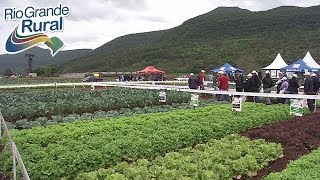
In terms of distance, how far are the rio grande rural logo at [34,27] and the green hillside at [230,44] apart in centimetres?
6463

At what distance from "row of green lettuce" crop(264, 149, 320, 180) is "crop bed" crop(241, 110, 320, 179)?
3.68ft

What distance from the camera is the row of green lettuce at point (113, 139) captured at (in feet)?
25.5

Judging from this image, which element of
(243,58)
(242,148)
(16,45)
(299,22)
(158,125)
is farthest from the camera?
(299,22)

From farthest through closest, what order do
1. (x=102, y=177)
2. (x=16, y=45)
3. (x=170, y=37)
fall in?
1. (x=170, y=37)
2. (x=16, y=45)
3. (x=102, y=177)

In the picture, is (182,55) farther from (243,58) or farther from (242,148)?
(242,148)

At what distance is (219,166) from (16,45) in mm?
16277

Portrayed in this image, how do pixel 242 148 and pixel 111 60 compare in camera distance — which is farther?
pixel 111 60

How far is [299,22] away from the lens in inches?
4469

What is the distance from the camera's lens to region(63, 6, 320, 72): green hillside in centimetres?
8900

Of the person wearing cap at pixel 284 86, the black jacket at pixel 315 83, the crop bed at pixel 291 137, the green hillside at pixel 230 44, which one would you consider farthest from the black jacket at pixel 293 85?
the green hillside at pixel 230 44

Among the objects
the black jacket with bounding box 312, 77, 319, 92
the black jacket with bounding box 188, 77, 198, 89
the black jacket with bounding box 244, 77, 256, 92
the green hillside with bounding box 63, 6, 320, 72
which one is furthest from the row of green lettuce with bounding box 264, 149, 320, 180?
the green hillside with bounding box 63, 6, 320, 72

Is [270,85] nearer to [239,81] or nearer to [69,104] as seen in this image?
[239,81]

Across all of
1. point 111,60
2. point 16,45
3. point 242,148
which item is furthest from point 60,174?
point 111,60

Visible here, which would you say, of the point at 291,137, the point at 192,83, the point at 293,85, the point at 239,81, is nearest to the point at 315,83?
the point at 293,85
